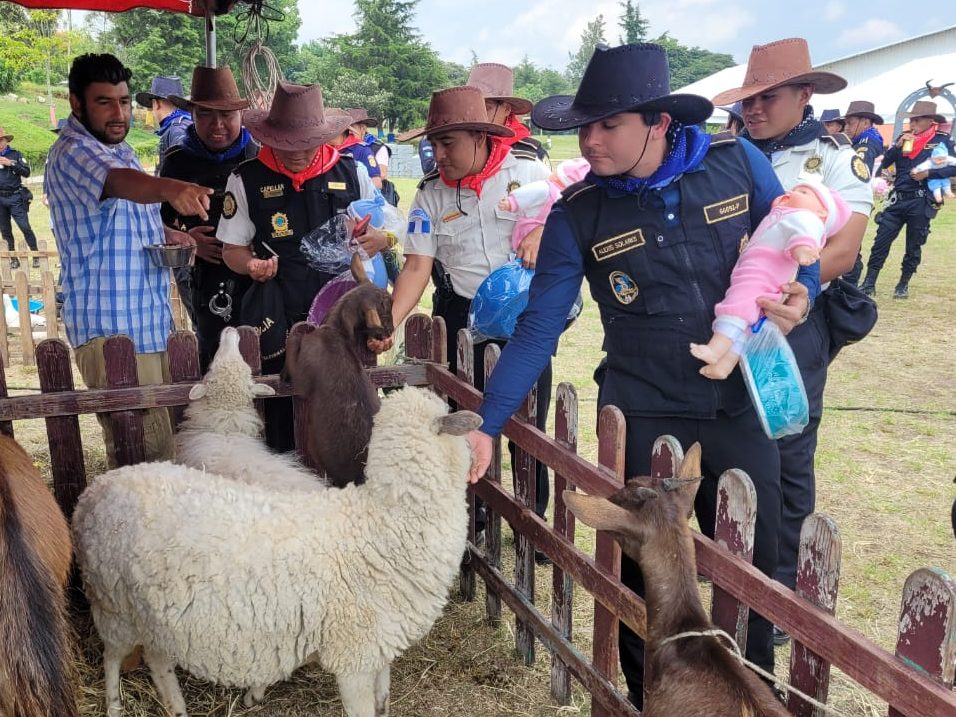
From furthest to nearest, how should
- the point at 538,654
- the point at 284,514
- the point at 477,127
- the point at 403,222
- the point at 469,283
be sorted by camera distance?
1. the point at 403,222
2. the point at 469,283
3. the point at 477,127
4. the point at 538,654
5. the point at 284,514

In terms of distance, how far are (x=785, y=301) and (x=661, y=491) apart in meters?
0.86

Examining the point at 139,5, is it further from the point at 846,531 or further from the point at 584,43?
the point at 584,43

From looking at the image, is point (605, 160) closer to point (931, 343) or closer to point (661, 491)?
point (661, 491)

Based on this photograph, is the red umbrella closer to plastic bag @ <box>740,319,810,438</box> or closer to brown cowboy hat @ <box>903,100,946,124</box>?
plastic bag @ <box>740,319,810,438</box>

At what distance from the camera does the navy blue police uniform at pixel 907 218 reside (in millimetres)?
12625

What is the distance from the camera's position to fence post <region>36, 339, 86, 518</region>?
12.2ft

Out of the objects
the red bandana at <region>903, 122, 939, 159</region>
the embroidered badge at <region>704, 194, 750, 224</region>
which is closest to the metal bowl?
the embroidered badge at <region>704, 194, 750, 224</region>

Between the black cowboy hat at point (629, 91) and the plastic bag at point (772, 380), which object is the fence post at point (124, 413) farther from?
the plastic bag at point (772, 380)

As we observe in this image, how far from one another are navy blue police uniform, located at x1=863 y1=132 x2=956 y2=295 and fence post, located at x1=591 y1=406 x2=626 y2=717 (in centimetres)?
1143

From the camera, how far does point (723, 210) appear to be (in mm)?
2740

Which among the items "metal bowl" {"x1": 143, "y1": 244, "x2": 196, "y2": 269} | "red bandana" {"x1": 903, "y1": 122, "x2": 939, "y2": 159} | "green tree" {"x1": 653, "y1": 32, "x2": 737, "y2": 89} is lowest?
"metal bowl" {"x1": 143, "y1": 244, "x2": 196, "y2": 269}

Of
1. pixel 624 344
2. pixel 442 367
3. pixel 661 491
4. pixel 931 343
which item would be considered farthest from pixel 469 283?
pixel 931 343

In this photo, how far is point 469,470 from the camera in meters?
2.99

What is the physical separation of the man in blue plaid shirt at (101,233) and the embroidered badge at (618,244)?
2.26m
